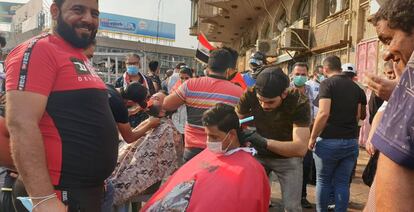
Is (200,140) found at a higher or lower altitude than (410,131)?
lower

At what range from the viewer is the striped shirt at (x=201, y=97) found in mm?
3482

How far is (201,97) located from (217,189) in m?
1.49

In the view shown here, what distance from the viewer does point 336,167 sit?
422 centimetres

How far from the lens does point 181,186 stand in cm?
221

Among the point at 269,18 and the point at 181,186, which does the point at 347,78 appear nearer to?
the point at 181,186

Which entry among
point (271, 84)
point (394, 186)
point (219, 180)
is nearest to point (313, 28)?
point (271, 84)

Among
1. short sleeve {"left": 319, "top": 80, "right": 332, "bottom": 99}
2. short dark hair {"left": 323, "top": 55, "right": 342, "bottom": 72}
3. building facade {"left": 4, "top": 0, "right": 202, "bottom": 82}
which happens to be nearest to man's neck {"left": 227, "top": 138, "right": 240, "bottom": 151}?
short sleeve {"left": 319, "top": 80, "right": 332, "bottom": 99}

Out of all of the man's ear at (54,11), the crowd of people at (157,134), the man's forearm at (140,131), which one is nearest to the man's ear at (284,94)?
the crowd of people at (157,134)

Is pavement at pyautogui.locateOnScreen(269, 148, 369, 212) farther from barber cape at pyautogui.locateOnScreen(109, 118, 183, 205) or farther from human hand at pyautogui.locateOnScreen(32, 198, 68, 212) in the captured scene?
human hand at pyautogui.locateOnScreen(32, 198, 68, 212)

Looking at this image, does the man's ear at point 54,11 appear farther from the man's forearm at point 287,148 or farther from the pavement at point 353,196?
the pavement at point 353,196

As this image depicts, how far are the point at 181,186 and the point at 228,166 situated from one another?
313 mm

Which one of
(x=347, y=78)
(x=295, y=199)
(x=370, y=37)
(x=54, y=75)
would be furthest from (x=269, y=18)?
(x=54, y=75)

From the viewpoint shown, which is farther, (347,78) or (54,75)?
(347,78)

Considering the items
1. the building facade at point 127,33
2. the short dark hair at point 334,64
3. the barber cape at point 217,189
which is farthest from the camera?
the building facade at point 127,33
